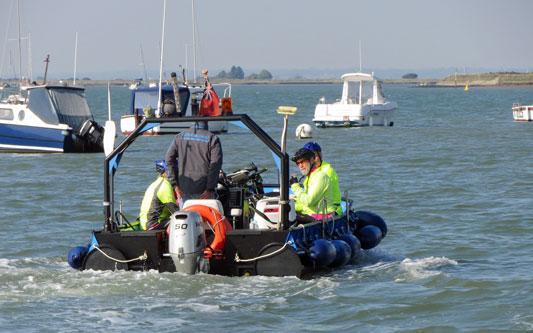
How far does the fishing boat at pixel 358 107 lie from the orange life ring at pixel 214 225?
1447 inches

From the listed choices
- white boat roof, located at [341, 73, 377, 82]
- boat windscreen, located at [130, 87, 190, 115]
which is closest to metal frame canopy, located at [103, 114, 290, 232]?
boat windscreen, located at [130, 87, 190, 115]

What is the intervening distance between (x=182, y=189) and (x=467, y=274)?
400 centimetres

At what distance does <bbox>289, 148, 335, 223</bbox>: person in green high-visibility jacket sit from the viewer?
11859 millimetres

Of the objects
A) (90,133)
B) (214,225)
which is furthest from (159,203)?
(90,133)

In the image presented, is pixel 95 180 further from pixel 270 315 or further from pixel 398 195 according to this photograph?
pixel 270 315

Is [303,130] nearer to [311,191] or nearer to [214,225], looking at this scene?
[311,191]

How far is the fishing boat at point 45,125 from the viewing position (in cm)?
3127

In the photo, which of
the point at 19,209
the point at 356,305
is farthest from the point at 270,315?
the point at 19,209

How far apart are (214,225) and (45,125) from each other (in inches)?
864

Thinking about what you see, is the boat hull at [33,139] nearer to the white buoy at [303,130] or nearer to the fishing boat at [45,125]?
the fishing boat at [45,125]

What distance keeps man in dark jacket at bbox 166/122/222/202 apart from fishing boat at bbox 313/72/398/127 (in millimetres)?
36467

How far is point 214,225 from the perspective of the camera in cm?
1098

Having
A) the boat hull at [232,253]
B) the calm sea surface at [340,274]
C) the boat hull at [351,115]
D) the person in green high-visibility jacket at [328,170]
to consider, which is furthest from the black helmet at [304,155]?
the boat hull at [351,115]

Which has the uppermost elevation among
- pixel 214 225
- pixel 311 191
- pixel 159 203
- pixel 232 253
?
pixel 311 191
